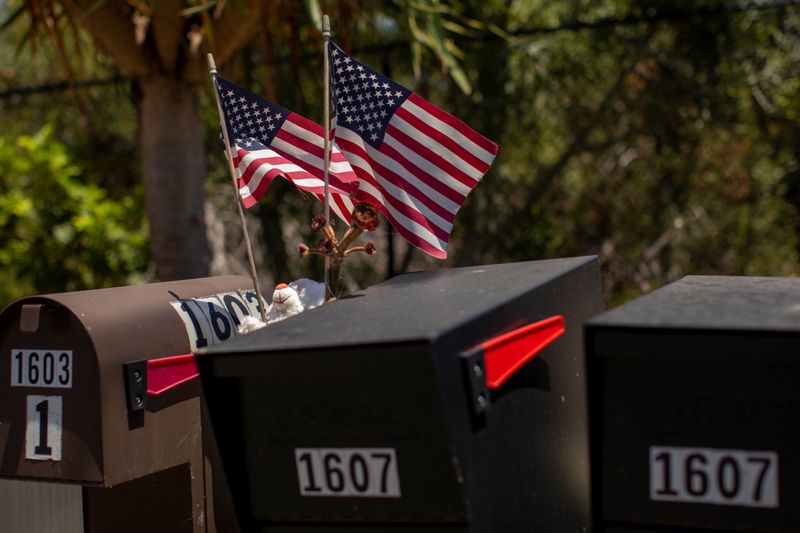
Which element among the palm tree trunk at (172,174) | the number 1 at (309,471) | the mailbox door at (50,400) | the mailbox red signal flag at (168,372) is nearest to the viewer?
the number 1 at (309,471)

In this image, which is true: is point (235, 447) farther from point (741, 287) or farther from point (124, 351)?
point (741, 287)

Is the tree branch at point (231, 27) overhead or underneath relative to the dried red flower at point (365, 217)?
overhead

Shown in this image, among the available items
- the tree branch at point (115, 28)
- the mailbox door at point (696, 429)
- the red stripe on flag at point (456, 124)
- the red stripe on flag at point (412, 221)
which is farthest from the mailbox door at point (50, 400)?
the tree branch at point (115, 28)

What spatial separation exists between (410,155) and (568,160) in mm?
6318

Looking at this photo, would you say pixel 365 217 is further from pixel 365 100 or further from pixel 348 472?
pixel 348 472

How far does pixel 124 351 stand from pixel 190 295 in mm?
499

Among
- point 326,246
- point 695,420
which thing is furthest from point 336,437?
point 326,246

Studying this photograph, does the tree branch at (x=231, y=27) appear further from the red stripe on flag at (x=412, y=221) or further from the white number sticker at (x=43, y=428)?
the white number sticker at (x=43, y=428)

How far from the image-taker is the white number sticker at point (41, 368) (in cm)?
306

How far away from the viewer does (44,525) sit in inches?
138

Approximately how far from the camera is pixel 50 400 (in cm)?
308

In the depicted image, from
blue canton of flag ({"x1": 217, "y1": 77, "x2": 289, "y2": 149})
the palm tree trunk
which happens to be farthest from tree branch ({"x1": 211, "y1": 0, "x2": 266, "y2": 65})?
blue canton of flag ({"x1": 217, "y1": 77, "x2": 289, "y2": 149})

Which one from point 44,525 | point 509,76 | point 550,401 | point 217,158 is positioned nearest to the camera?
point 550,401

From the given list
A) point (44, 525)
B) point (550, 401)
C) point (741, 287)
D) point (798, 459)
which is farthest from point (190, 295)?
point (798, 459)
